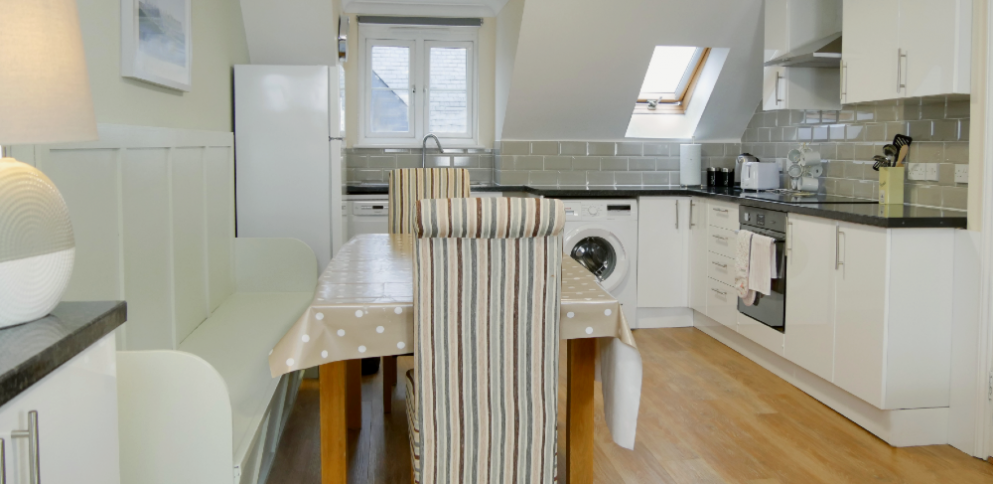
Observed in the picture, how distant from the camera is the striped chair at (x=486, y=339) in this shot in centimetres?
194

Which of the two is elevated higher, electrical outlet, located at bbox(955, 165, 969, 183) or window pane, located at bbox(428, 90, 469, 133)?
window pane, located at bbox(428, 90, 469, 133)

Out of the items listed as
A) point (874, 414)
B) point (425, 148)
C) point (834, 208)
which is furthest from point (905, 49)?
point (425, 148)

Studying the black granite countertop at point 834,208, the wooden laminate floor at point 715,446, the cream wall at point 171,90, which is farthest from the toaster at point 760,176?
the cream wall at point 171,90

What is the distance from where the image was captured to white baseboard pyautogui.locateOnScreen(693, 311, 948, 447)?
3152 millimetres

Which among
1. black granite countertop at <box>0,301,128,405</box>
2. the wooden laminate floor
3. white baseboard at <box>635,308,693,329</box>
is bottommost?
the wooden laminate floor

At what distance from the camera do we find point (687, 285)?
523 cm

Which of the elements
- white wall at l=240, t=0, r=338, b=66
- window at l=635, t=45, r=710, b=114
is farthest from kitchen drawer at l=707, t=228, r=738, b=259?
white wall at l=240, t=0, r=338, b=66

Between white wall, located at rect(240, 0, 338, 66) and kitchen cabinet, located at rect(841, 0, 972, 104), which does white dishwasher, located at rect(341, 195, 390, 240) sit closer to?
white wall, located at rect(240, 0, 338, 66)

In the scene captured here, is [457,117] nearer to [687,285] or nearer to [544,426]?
[687,285]

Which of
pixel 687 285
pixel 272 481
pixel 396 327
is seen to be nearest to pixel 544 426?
pixel 396 327

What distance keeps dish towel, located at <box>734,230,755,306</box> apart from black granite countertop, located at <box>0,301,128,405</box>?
332 centimetres

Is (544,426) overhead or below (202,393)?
below

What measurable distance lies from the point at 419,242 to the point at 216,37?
8.33ft

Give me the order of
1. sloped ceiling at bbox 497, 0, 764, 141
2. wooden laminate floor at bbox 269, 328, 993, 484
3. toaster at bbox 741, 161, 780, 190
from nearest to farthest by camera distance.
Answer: wooden laminate floor at bbox 269, 328, 993, 484 < sloped ceiling at bbox 497, 0, 764, 141 < toaster at bbox 741, 161, 780, 190
